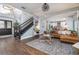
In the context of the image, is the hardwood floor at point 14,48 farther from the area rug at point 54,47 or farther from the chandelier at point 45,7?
the chandelier at point 45,7

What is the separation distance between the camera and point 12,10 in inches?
78.1

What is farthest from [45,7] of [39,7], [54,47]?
[54,47]

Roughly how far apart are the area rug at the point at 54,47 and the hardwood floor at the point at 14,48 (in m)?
0.10

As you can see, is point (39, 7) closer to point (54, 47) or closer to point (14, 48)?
point (54, 47)

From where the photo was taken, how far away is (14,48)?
2.01 m

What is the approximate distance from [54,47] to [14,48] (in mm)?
906

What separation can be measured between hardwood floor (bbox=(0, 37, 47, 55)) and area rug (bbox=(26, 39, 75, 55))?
0.33 ft

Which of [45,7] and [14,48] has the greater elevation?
[45,7]

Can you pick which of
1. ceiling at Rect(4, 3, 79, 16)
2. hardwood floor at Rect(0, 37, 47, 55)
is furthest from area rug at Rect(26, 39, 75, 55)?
ceiling at Rect(4, 3, 79, 16)

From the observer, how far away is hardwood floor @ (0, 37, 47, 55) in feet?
6.49

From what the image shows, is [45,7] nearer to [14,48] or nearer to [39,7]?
[39,7]

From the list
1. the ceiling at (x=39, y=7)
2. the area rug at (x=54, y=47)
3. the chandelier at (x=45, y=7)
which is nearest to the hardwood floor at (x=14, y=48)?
the area rug at (x=54, y=47)

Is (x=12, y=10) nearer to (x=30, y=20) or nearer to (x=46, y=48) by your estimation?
(x=30, y=20)
